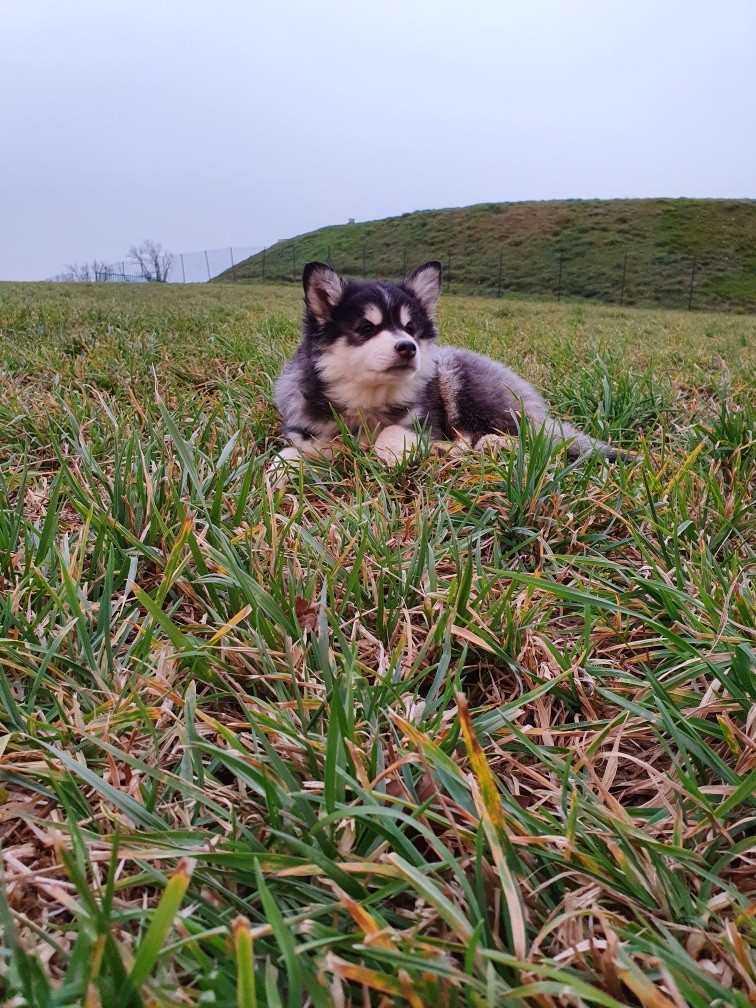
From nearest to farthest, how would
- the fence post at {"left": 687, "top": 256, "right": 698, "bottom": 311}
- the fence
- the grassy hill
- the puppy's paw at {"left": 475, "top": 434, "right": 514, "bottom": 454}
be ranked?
1. the puppy's paw at {"left": 475, "top": 434, "right": 514, "bottom": 454}
2. the fence post at {"left": 687, "top": 256, "right": 698, "bottom": 311}
3. the fence
4. the grassy hill

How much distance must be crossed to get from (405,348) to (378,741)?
2920 millimetres

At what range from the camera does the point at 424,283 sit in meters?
4.71

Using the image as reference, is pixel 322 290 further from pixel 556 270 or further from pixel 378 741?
pixel 556 270

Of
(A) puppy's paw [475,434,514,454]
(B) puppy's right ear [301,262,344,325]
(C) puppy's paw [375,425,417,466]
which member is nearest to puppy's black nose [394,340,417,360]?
(C) puppy's paw [375,425,417,466]

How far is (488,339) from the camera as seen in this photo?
7711mm

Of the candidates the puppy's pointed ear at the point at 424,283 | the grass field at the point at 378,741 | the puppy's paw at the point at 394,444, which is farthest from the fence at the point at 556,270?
the grass field at the point at 378,741

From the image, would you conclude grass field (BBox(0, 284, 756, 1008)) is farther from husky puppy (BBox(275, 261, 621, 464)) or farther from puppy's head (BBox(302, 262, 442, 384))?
puppy's head (BBox(302, 262, 442, 384))

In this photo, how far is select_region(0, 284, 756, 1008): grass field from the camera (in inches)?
39.4

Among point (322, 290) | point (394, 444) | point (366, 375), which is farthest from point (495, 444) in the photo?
point (322, 290)

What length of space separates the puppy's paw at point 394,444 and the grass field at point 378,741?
0.87ft

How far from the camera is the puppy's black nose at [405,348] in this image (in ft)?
13.0

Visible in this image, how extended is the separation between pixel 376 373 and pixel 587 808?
10.2 feet

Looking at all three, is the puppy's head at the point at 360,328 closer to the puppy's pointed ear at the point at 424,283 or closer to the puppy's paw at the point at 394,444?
the puppy's pointed ear at the point at 424,283

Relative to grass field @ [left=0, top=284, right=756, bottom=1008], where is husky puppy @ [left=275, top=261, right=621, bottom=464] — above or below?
above
